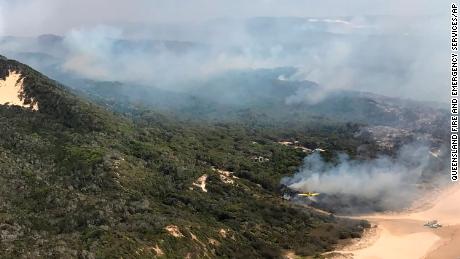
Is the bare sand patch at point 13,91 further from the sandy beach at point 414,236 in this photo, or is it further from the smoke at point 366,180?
the sandy beach at point 414,236

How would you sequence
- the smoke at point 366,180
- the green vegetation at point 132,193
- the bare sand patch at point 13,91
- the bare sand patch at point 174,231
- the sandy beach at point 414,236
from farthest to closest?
the bare sand patch at point 13,91 → the smoke at point 366,180 → the sandy beach at point 414,236 → the bare sand patch at point 174,231 → the green vegetation at point 132,193

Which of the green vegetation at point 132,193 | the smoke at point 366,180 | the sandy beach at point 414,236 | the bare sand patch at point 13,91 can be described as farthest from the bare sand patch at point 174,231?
the bare sand patch at point 13,91

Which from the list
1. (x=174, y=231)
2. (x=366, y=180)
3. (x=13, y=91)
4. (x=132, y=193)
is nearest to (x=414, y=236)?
(x=366, y=180)

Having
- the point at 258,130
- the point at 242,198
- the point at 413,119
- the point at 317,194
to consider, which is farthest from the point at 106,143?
the point at 413,119

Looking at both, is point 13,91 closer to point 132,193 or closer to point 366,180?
point 132,193

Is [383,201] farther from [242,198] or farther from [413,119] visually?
[413,119]

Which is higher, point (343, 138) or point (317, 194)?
point (343, 138)
